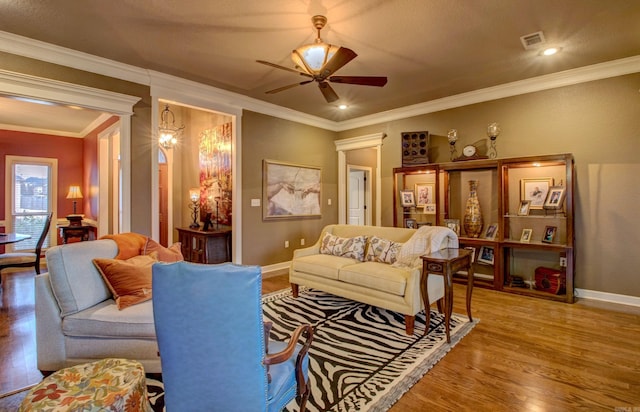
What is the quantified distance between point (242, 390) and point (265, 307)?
2408 mm

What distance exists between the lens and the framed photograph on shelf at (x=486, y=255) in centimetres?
464

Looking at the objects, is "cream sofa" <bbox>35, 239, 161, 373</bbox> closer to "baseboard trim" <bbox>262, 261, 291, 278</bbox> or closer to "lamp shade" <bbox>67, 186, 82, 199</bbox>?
"baseboard trim" <bbox>262, 261, 291, 278</bbox>

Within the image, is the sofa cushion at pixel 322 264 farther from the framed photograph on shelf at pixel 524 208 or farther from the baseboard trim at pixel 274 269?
the framed photograph on shelf at pixel 524 208

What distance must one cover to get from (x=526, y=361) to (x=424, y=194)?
3301mm

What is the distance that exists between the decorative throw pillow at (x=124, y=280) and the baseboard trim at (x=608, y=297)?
498 cm

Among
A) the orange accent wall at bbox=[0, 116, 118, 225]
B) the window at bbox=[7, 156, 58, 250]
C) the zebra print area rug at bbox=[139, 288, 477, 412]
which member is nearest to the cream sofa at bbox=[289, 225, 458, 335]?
the zebra print area rug at bbox=[139, 288, 477, 412]

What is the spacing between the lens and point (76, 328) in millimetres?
2189

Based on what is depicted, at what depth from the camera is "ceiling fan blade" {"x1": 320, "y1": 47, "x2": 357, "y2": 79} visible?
2.55 meters

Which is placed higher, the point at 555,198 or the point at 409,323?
the point at 555,198

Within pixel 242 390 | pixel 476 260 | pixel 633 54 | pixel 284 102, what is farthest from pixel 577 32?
pixel 242 390

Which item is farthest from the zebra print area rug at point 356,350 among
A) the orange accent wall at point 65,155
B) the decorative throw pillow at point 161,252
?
the orange accent wall at point 65,155

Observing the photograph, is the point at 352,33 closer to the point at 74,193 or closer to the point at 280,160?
the point at 280,160

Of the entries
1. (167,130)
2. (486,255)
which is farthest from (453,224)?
(167,130)

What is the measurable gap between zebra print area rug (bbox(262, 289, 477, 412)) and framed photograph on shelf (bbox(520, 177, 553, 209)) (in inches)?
83.9
